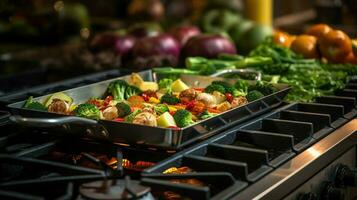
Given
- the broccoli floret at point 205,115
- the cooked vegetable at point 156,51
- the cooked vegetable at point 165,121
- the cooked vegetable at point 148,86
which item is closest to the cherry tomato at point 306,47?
the cooked vegetable at point 156,51

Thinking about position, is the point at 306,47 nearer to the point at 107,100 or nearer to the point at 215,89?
the point at 215,89

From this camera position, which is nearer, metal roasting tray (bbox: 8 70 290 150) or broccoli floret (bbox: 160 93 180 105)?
metal roasting tray (bbox: 8 70 290 150)

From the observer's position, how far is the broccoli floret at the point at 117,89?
6.06 ft

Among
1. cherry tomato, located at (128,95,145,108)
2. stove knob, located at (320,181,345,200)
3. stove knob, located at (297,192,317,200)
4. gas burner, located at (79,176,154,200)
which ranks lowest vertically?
stove knob, located at (320,181,345,200)

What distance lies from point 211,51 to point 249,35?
39 centimetres

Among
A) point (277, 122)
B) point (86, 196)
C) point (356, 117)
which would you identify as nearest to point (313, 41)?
point (356, 117)

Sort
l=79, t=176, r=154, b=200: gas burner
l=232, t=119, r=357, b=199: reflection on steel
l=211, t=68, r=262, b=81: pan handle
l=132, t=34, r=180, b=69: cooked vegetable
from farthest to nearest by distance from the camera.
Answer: l=132, t=34, r=180, b=69: cooked vegetable < l=211, t=68, r=262, b=81: pan handle < l=232, t=119, r=357, b=199: reflection on steel < l=79, t=176, r=154, b=200: gas burner

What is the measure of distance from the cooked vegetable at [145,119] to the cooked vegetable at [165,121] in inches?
0.7

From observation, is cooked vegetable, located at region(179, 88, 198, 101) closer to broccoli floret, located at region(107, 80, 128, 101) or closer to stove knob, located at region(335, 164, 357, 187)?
broccoli floret, located at region(107, 80, 128, 101)

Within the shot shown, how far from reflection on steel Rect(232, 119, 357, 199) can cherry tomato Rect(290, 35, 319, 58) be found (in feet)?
2.59

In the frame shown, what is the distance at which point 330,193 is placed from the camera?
1.50m

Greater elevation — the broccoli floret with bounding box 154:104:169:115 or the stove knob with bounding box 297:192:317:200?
the broccoli floret with bounding box 154:104:169:115

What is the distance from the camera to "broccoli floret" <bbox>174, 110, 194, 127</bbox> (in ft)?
4.82

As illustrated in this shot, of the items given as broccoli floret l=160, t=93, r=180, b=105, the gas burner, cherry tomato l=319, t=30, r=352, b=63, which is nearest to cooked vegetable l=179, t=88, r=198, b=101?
broccoli floret l=160, t=93, r=180, b=105
